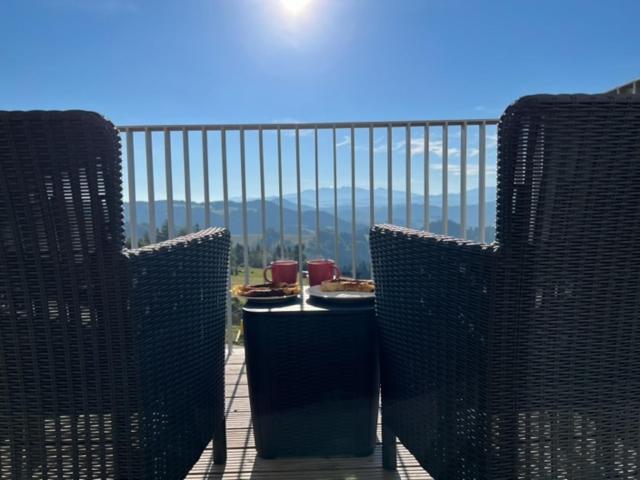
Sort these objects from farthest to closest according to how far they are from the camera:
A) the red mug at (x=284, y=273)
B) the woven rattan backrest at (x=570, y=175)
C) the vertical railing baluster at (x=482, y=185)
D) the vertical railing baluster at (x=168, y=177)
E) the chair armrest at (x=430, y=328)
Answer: the vertical railing baluster at (x=482, y=185) → the vertical railing baluster at (x=168, y=177) → the red mug at (x=284, y=273) → the chair armrest at (x=430, y=328) → the woven rattan backrest at (x=570, y=175)

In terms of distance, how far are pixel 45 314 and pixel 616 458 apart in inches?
44.8

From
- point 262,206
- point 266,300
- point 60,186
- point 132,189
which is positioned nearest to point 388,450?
point 266,300

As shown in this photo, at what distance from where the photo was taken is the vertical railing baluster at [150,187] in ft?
9.11

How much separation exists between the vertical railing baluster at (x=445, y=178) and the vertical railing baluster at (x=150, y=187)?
1.79 m

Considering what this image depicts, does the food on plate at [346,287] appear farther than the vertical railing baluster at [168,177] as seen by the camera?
No

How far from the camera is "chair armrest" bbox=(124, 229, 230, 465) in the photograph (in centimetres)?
93

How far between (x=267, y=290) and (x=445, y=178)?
5.93 ft

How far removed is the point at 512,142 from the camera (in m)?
0.77

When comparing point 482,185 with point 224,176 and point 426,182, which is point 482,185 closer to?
point 426,182

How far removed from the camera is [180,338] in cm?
113

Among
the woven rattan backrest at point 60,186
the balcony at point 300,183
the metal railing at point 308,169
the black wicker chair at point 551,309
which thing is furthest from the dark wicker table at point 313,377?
the metal railing at point 308,169

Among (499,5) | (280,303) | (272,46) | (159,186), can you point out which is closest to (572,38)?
(499,5)

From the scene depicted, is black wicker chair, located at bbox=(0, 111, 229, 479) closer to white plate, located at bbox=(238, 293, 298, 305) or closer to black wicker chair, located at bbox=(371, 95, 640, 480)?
white plate, located at bbox=(238, 293, 298, 305)

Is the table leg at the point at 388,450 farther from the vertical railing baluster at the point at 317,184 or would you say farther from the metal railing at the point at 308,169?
the vertical railing baluster at the point at 317,184
